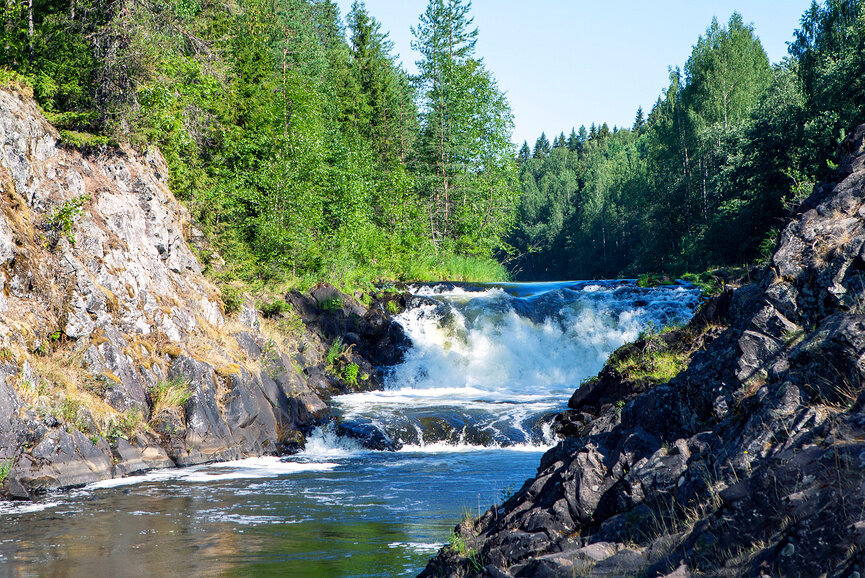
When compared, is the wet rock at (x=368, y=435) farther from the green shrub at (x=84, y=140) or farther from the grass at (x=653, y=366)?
the green shrub at (x=84, y=140)

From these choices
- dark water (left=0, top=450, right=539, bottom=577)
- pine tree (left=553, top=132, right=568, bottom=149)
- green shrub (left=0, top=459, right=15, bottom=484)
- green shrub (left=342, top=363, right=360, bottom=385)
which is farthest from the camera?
pine tree (left=553, top=132, right=568, bottom=149)

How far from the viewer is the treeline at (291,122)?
17078mm

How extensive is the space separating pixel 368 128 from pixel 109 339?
92.4 feet

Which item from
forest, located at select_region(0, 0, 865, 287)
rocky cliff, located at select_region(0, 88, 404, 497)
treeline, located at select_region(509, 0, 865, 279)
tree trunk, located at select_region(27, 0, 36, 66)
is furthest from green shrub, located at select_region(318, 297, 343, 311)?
treeline, located at select_region(509, 0, 865, 279)

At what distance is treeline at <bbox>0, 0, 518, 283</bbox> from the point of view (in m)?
17.1

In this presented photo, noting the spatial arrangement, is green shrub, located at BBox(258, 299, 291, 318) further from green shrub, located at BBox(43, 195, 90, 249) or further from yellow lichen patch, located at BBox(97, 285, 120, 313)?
green shrub, located at BBox(43, 195, 90, 249)

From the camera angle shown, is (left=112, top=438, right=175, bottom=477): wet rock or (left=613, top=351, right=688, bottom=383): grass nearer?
(left=112, top=438, right=175, bottom=477): wet rock

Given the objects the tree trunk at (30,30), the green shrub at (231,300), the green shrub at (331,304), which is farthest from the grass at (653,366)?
the tree trunk at (30,30)

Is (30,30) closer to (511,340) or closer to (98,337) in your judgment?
(98,337)

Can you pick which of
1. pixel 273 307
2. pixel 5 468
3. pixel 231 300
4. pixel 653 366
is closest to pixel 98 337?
pixel 5 468

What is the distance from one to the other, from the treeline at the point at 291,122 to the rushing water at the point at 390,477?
574 cm

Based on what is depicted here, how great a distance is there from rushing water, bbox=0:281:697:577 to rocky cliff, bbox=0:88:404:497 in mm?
762

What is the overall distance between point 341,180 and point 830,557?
2655 cm

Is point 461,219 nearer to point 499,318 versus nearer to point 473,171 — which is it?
point 473,171
